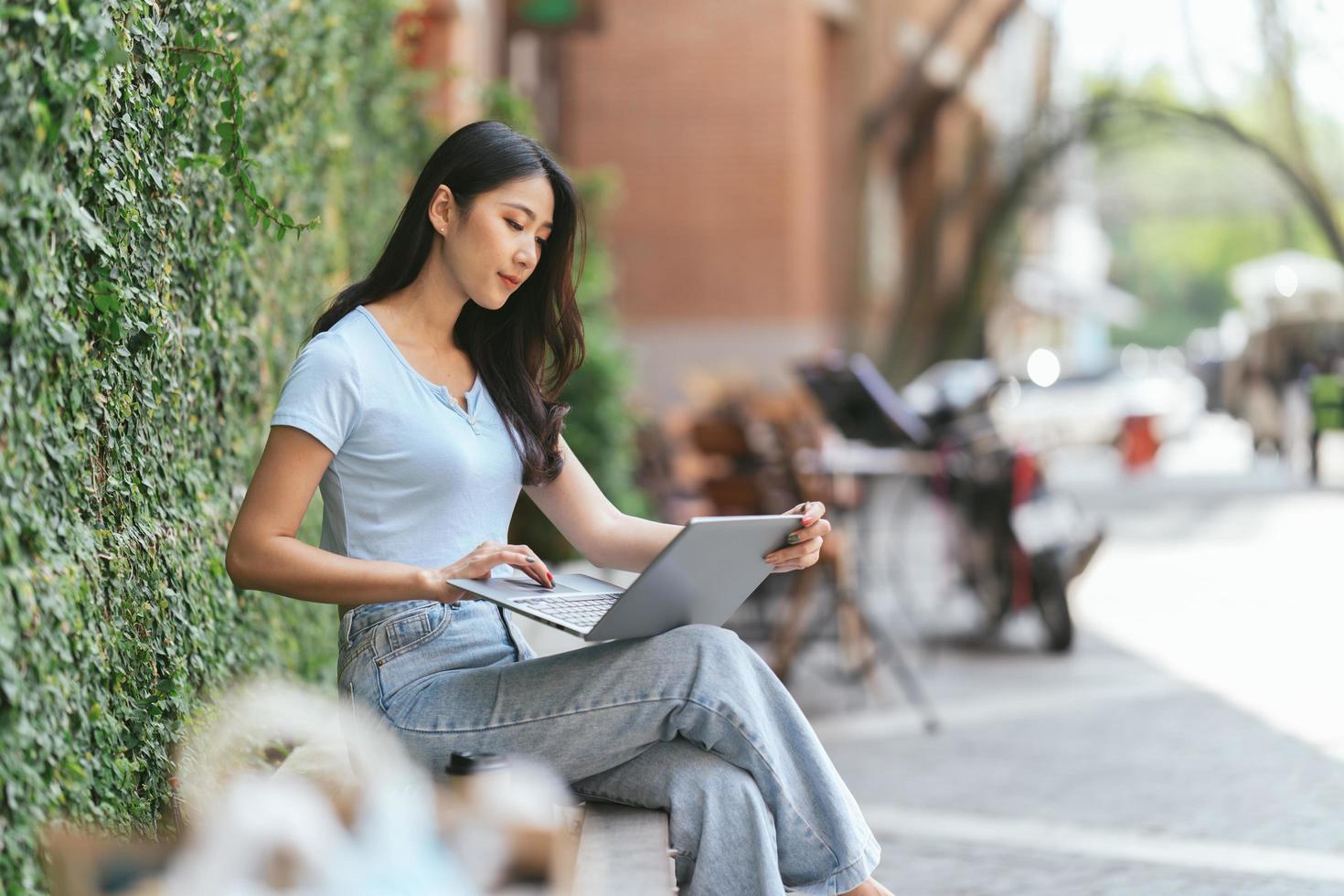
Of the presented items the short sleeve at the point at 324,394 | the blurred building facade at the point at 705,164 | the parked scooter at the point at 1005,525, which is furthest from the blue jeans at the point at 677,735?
the blurred building facade at the point at 705,164

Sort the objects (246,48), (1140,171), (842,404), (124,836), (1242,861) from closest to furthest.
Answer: (124,836), (246,48), (1242,861), (842,404), (1140,171)

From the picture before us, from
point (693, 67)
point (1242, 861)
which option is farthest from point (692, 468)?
point (693, 67)

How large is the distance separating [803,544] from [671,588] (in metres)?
0.38

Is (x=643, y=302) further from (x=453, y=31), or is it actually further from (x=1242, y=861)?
(x=1242, y=861)

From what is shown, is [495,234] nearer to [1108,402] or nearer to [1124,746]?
[1124,746]

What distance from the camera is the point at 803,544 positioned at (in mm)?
3205

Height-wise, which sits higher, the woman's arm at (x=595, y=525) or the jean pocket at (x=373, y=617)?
the woman's arm at (x=595, y=525)

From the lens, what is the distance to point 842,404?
8445 millimetres

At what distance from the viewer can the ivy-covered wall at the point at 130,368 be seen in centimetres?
248

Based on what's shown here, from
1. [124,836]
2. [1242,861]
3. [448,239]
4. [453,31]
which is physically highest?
[453,31]

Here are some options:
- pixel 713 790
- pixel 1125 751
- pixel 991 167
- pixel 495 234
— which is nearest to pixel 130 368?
pixel 495 234

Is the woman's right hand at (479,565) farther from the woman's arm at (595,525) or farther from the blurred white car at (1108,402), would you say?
the blurred white car at (1108,402)

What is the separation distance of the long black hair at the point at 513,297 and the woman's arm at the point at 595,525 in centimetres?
8

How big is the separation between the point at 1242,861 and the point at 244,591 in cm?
303
